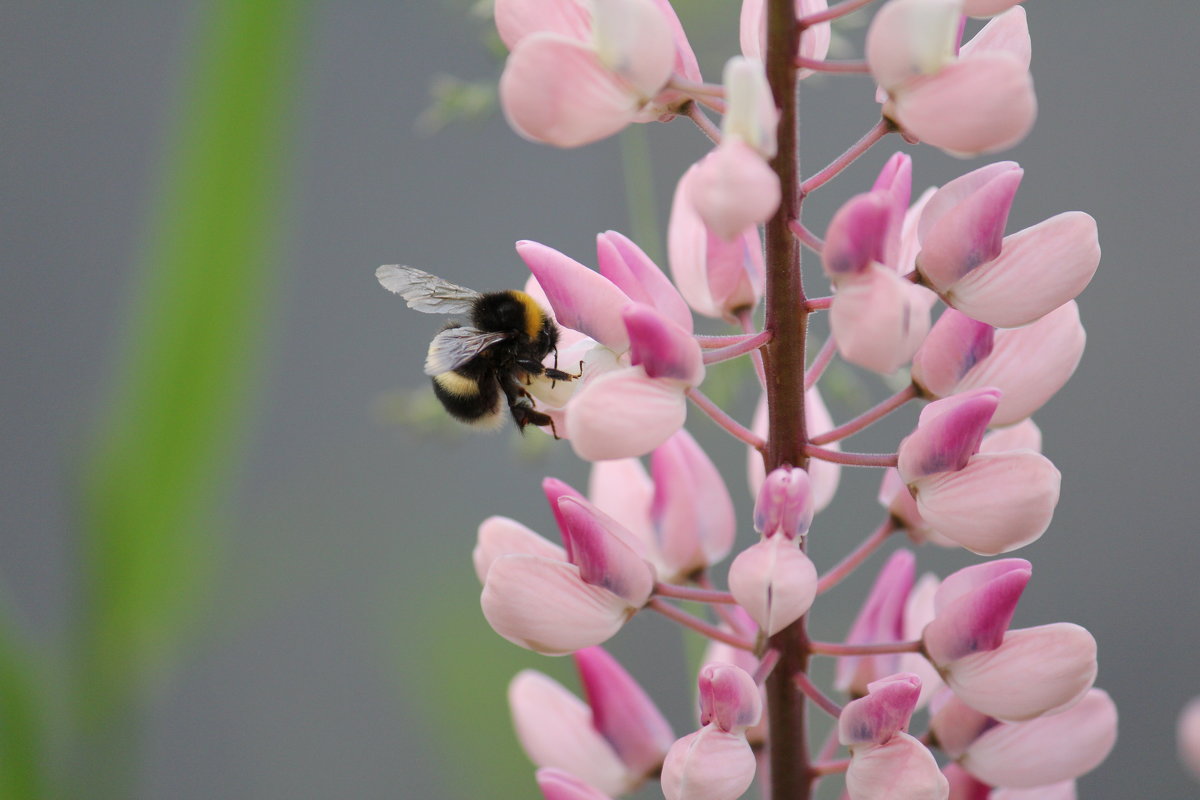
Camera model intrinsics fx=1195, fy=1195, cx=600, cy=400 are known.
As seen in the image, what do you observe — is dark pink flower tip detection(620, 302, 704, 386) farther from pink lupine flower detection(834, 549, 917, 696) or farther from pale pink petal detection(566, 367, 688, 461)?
pink lupine flower detection(834, 549, 917, 696)

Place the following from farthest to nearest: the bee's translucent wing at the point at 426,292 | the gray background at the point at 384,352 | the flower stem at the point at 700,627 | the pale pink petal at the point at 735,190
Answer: the gray background at the point at 384,352
the bee's translucent wing at the point at 426,292
the flower stem at the point at 700,627
the pale pink petal at the point at 735,190

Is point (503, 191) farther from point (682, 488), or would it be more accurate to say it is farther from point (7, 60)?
point (682, 488)

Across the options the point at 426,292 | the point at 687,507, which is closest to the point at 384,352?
the point at 426,292

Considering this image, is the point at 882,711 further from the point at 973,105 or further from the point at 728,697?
the point at 973,105

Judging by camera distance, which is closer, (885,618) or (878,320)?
(878,320)

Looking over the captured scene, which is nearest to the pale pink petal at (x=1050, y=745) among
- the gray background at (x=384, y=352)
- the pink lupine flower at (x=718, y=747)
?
the pink lupine flower at (x=718, y=747)

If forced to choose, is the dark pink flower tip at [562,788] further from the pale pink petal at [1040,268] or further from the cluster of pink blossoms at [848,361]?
the pale pink petal at [1040,268]
